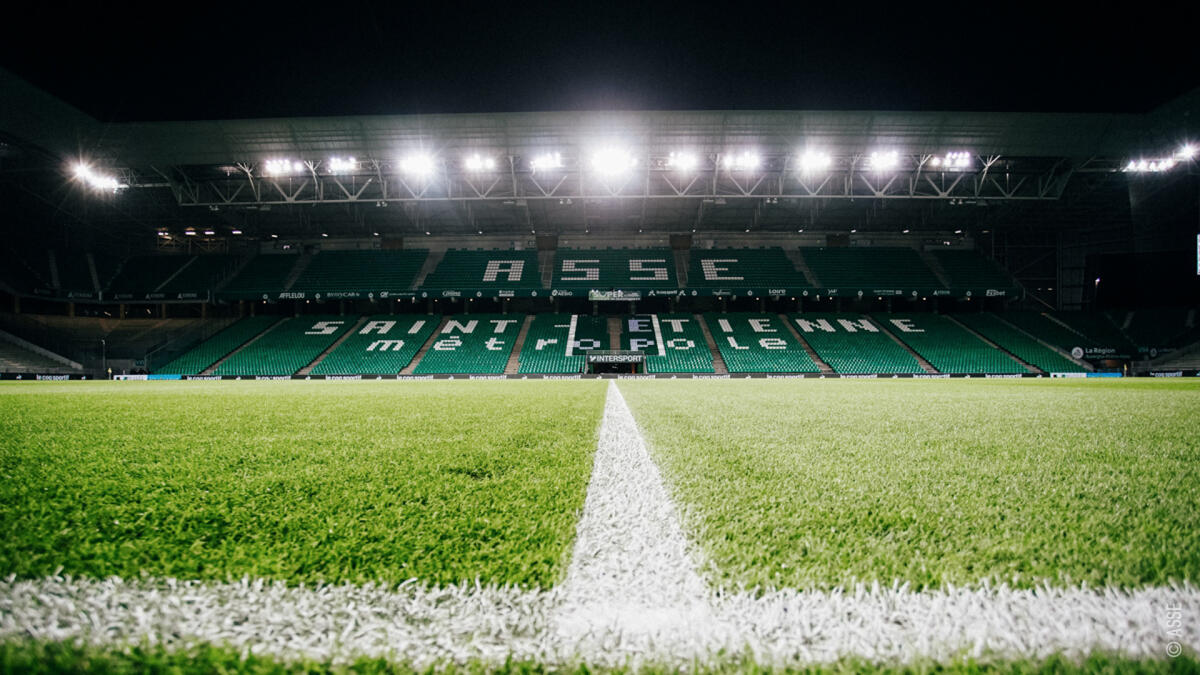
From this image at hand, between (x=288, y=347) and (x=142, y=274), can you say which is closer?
(x=288, y=347)

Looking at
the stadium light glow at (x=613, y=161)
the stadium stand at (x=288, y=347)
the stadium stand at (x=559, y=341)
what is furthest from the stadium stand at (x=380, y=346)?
the stadium light glow at (x=613, y=161)

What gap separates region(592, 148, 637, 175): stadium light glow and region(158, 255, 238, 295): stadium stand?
66.9 ft

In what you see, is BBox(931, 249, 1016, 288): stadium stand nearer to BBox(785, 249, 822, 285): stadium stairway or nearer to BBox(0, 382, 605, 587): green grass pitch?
BBox(785, 249, 822, 285): stadium stairway

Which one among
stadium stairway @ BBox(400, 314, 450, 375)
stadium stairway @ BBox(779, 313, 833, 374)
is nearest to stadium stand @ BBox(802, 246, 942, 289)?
stadium stairway @ BBox(779, 313, 833, 374)

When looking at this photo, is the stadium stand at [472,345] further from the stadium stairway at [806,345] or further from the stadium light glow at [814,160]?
the stadium light glow at [814,160]

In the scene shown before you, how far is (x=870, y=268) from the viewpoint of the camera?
2425 cm

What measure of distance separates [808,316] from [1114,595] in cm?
2529

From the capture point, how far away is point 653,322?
23.4 m

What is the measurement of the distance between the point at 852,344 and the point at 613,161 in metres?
13.5

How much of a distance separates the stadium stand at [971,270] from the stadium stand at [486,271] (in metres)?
21.1

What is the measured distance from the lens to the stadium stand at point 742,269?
2328 cm

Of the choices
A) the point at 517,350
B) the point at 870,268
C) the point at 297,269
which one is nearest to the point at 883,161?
the point at 870,268

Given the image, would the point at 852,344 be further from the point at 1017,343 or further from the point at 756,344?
the point at 1017,343

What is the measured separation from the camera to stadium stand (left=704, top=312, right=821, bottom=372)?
19578mm
